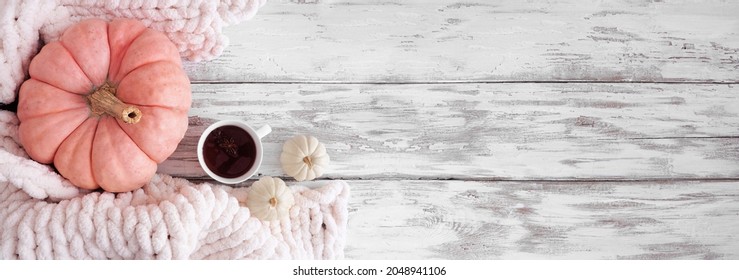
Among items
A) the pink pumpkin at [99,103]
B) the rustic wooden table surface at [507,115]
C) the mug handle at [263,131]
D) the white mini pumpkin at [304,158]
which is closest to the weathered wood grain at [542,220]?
the rustic wooden table surface at [507,115]

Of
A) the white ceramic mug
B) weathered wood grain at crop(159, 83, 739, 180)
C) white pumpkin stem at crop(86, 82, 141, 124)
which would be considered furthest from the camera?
weathered wood grain at crop(159, 83, 739, 180)

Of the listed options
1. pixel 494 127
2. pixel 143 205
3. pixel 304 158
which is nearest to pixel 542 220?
pixel 494 127

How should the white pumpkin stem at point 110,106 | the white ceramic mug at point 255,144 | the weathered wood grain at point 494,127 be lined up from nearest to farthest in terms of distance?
the white pumpkin stem at point 110,106 → the white ceramic mug at point 255,144 → the weathered wood grain at point 494,127

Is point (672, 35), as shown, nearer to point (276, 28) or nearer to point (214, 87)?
point (276, 28)

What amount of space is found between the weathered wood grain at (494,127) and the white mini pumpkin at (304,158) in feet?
0.15

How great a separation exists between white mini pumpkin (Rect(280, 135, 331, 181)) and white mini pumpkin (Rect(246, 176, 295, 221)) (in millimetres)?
38

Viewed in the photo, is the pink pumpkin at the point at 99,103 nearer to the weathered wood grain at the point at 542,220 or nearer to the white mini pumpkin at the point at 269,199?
the white mini pumpkin at the point at 269,199

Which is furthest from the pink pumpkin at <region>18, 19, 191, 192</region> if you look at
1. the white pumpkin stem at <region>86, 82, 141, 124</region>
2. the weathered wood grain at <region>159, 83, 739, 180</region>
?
the weathered wood grain at <region>159, 83, 739, 180</region>

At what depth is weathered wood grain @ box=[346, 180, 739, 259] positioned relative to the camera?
1325 millimetres

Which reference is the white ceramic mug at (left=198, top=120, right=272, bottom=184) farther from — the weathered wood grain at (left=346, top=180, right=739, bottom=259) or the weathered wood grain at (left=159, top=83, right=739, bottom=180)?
the weathered wood grain at (left=346, top=180, right=739, bottom=259)

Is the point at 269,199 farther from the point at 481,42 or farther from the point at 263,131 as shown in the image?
the point at 481,42

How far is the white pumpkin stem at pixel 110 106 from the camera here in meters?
1.08

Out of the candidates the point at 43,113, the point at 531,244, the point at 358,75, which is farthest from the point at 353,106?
the point at 43,113

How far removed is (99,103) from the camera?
43.4 inches
